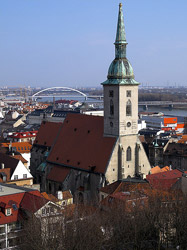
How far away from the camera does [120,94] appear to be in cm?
5650

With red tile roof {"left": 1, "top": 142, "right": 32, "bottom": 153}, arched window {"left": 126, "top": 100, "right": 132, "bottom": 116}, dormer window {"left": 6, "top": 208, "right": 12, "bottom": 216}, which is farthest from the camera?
red tile roof {"left": 1, "top": 142, "right": 32, "bottom": 153}

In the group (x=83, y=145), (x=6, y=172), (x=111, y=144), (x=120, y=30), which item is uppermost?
(x=120, y=30)

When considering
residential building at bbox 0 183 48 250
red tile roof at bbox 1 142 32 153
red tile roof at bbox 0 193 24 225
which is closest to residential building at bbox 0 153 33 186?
residential building at bbox 0 183 48 250

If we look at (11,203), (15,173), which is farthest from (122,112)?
(11,203)

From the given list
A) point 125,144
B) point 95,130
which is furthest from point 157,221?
point 95,130

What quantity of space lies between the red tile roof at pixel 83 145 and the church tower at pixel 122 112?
117 centimetres

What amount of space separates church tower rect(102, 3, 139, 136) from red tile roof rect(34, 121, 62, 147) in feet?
47.0

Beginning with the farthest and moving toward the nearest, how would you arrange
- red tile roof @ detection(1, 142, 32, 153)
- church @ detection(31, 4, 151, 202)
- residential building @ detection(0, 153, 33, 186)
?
red tile roof @ detection(1, 142, 32, 153) → residential building @ detection(0, 153, 33, 186) → church @ detection(31, 4, 151, 202)

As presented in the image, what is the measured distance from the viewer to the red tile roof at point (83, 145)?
5675cm

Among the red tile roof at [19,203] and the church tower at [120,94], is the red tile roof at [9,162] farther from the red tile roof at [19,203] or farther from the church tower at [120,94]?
the red tile roof at [19,203]

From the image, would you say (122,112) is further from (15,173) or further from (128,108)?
(15,173)

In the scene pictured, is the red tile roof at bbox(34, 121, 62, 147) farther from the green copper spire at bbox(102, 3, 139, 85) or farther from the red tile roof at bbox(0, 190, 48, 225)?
the red tile roof at bbox(0, 190, 48, 225)

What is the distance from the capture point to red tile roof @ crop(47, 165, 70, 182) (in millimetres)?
60562

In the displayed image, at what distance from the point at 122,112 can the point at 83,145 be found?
22.7ft
